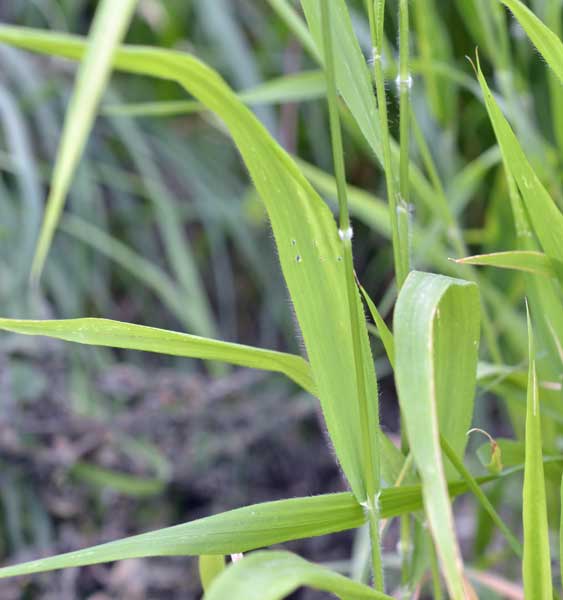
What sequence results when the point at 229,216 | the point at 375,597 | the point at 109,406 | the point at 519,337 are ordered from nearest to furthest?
1. the point at 375,597
2. the point at 519,337
3. the point at 109,406
4. the point at 229,216

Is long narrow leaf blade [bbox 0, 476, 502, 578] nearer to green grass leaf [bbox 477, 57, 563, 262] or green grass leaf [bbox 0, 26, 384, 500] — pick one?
green grass leaf [bbox 0, 26, 384, 500]

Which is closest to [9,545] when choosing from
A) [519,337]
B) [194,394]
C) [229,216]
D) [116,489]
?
[116,489]

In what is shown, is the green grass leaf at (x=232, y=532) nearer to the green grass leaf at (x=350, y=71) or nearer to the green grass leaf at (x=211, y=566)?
the green grass leaf at (x=211, y=566)

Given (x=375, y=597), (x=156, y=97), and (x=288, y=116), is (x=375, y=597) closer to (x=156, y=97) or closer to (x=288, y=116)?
(x=288, y=116)

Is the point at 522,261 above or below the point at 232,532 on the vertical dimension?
above

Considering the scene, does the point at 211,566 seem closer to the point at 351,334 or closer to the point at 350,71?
the point at 351,334

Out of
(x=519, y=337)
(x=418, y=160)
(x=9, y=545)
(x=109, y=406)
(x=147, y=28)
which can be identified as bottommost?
(x=9, y=545)

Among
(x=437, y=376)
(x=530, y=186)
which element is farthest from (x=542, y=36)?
(x=437, y=376)
